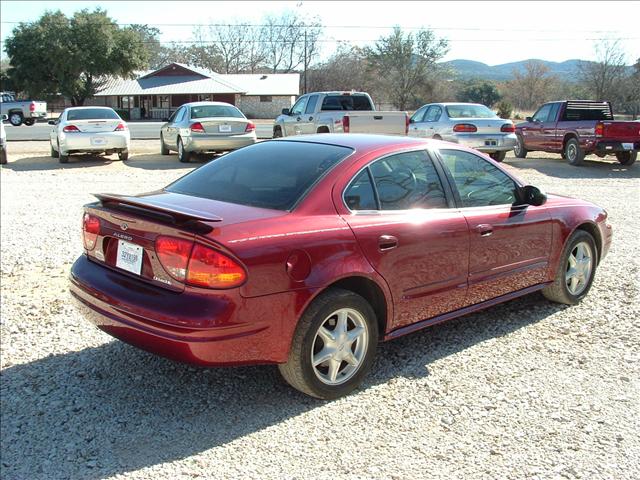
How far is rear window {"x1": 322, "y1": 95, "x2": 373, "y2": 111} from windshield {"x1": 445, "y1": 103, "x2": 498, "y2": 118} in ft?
7.92

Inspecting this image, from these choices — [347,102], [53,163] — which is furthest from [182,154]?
[347,102]

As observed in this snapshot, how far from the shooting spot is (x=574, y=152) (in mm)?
17859

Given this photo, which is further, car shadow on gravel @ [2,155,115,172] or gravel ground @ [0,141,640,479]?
car shadow on gravel @ [2,155,115,172]

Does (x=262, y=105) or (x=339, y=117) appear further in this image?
(x=262, y=105)

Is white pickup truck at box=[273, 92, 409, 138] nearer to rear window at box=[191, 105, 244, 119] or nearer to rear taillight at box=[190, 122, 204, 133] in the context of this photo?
rear window at box=[191, 105, 244, 119]

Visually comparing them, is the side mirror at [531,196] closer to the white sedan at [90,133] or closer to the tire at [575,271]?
the tire at [575,271]

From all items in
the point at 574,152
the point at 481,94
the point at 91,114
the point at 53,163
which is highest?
the point at 481,94

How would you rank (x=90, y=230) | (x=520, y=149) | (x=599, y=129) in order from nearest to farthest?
1. (x=90, y=230)
2. (x=599, y=129)
3. (x=520, y=149)

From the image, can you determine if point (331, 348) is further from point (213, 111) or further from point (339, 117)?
point (213, 111)

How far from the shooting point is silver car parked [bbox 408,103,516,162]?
16.1 metres

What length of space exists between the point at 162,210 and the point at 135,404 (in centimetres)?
122

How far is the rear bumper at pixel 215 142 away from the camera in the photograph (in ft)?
54.4

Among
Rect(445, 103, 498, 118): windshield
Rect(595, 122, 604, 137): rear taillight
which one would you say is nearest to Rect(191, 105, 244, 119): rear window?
Rect(445, 103, 498, 118): windshield

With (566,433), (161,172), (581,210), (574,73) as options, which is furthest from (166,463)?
(574,73)
